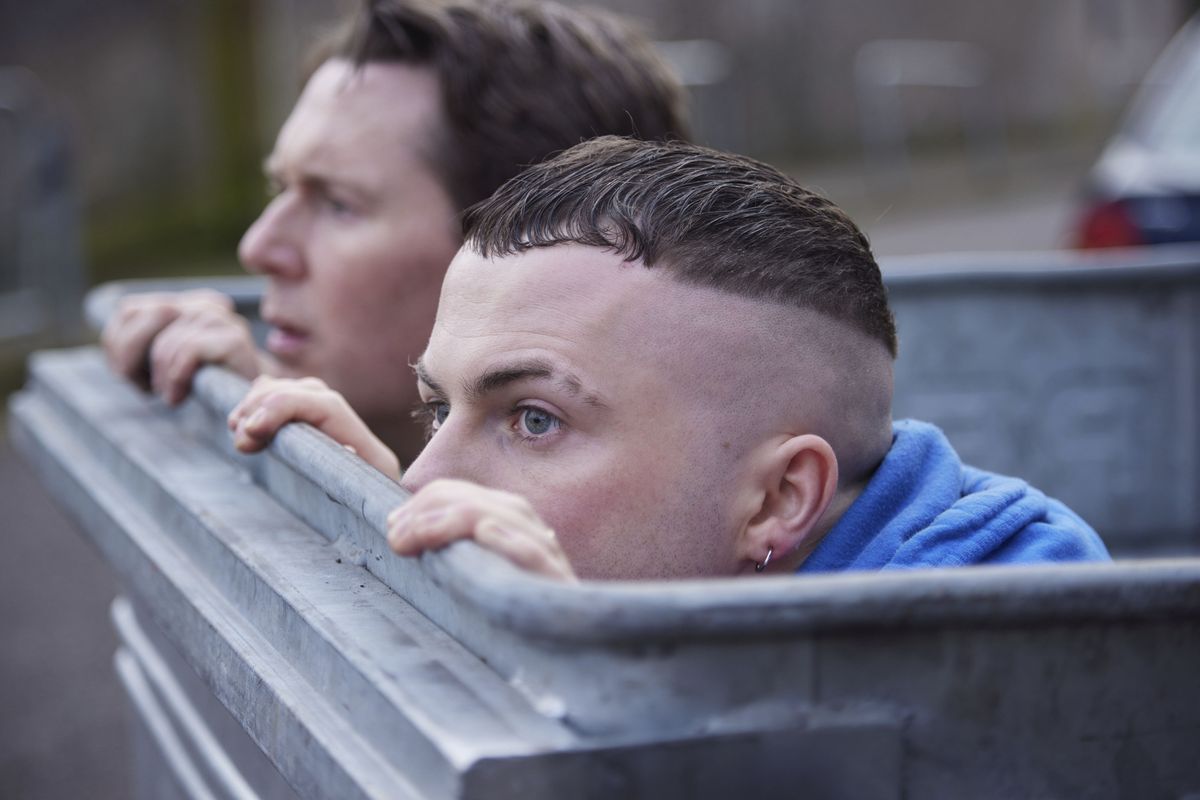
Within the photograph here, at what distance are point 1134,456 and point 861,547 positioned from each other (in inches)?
59.4

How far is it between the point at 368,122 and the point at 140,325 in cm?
46

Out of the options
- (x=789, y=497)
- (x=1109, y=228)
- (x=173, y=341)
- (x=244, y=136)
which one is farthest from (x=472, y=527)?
(x=244, y=136)

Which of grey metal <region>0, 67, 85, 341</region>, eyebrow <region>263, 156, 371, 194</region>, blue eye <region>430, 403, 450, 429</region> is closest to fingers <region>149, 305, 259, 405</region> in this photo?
eyebrow <region>263, 156, 371, 194</region>

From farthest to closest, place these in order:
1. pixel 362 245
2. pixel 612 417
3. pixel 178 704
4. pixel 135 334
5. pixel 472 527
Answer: pixel 362 245, pixel 135 334, pixel 178 704, pixel 612 417, pixel 472 527

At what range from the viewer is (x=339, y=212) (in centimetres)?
245

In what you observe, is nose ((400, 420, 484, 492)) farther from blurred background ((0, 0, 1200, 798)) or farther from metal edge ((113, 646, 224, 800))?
blurred background ((0, 0, 1200, 798))

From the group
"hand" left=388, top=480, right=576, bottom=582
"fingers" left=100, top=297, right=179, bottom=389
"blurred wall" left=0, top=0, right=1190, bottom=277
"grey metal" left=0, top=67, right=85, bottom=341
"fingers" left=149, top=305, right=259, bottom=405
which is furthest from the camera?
"blurred wall" left=0, top=0, right=1190, bottom=277

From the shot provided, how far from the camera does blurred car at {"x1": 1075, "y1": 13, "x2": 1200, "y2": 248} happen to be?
4520 millimetres

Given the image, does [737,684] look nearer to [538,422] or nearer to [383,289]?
[538,422]

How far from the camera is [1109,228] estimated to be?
465cm

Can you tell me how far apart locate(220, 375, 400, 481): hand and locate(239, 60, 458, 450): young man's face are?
0.56 meters

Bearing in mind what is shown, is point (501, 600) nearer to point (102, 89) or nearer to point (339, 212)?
point (339, 212)

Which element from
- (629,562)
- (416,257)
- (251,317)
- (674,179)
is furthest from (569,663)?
(251,317)

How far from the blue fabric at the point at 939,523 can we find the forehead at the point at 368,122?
3.45 feet
